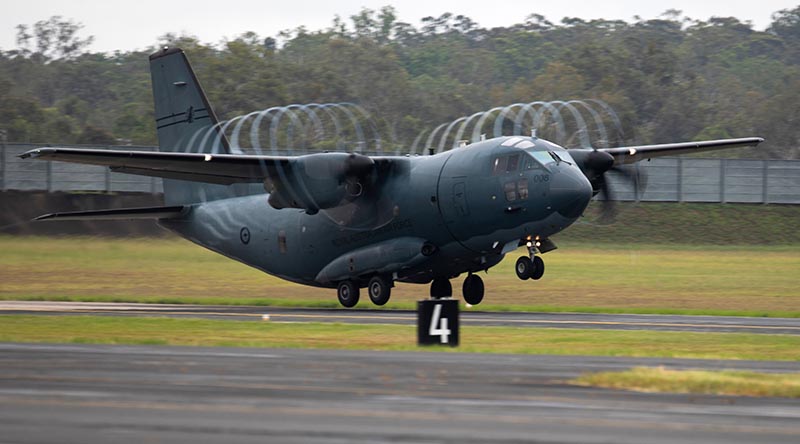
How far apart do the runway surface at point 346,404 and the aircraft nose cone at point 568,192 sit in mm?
13545

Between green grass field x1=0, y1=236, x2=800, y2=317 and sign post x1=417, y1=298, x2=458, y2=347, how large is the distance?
15.6m

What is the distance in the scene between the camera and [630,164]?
38.4m

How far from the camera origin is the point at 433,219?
3428cm

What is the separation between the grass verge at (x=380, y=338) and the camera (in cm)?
2288

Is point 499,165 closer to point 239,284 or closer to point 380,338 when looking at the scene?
point 380,338

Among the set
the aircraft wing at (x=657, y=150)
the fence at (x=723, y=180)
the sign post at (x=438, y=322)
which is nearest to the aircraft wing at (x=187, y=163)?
the aircraft wing at (x=657, y=150)

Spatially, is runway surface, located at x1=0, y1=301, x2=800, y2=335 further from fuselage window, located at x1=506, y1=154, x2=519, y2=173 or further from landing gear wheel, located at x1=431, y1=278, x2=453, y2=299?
fuselage window, located at x1=506, y1=154, x2=519, y2=173

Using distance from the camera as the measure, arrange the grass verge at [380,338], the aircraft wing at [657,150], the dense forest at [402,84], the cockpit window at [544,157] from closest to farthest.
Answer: the grass verge at [380,338] → the cockpit window at [544,157] → the aircraft wing at [657,150] → the dense forest at [402,84]

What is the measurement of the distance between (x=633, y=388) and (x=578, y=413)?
274cm

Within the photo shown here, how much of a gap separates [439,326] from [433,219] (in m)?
12.1

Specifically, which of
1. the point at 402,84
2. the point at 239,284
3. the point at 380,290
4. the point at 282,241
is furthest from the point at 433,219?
the point at 402,84

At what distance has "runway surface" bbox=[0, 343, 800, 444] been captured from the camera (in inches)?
446

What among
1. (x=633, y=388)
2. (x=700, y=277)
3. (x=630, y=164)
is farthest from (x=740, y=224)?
(x=633, y=388)

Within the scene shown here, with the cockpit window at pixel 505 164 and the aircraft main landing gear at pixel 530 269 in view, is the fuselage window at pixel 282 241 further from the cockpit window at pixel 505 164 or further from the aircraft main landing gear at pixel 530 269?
the aircraft main landing gear at pixel 530 269
